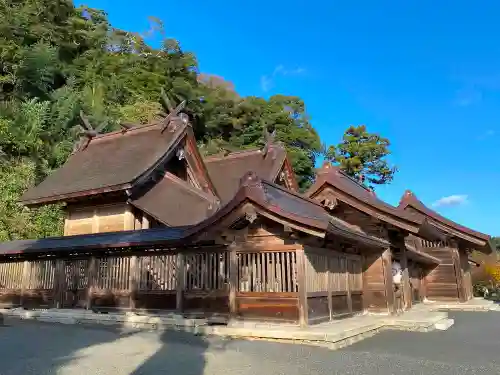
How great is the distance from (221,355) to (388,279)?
6.72 m

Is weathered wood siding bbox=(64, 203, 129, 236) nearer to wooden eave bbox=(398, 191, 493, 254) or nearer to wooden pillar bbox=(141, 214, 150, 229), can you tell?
Result: wooden pillar bbox=(141, 214, 150, 229)

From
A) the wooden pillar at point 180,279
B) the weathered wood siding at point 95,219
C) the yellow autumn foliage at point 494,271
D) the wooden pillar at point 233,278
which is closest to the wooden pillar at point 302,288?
the wooden pillar at point 233,278

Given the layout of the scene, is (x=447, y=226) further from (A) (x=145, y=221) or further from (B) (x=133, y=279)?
(B) (x=133, y=279)

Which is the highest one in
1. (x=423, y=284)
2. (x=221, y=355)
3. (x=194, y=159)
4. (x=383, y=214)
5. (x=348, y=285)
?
(x=194, y=159)

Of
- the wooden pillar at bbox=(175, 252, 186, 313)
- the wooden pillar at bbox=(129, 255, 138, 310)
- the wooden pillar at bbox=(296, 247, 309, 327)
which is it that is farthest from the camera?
the wooden pillar at bbox=(129, 255, 138, 310)

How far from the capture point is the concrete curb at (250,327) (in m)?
7.75

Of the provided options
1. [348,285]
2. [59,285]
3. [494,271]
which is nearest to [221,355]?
[348,285]

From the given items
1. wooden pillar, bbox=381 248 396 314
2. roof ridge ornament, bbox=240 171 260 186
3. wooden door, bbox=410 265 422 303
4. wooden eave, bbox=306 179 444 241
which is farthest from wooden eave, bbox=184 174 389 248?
wooden door, bbox=410 265 422 303

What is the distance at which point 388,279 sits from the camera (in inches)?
467

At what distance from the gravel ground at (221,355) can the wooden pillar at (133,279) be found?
180cm

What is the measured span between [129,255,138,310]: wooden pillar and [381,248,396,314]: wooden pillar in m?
6.91

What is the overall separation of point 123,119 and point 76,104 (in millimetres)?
3652

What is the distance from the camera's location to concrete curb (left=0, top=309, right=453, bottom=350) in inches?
305

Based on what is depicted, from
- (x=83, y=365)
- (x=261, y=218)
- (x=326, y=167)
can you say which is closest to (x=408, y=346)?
(x=261, y=218)
